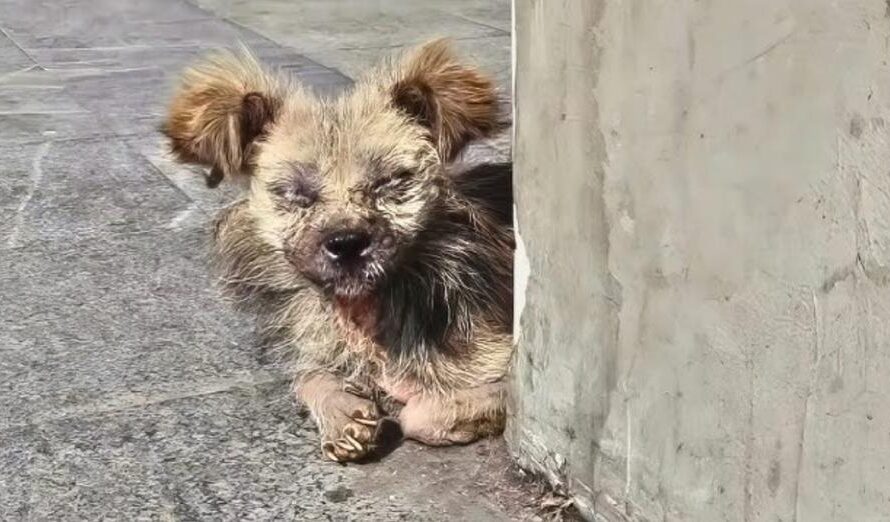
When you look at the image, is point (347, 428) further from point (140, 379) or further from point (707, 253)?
point (707, 253)

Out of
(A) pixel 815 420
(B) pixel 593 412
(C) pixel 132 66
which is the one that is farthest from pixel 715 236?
(C) pixel 132 66

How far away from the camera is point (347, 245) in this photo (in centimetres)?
375

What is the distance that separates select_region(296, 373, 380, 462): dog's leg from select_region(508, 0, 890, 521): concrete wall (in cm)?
57

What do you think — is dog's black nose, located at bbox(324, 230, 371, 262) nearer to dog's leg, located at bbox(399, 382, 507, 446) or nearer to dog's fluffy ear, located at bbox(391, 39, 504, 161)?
dog's fluffy ear, located at bbox(391, 39, 504, 161)

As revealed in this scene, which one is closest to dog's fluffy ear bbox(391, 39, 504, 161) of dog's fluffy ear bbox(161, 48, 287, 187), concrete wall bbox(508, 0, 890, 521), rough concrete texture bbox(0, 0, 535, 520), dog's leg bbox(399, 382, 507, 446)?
dog's fluffy ear bbox(161, 48, 287, 187)

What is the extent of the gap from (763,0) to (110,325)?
3260 mm

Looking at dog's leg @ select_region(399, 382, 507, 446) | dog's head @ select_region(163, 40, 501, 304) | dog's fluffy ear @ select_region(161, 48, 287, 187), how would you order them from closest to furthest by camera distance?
dog's head @ select_region(163, 40, 501, 304) → dog's leg @ select_region(399, 382, 507, 446) → dog's fluffy ear @ select_region(161, 48, 287, 187)

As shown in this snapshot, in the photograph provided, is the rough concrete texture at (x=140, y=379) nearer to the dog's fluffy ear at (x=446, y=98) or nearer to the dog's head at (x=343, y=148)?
the dog's head at (x=343, y=148)

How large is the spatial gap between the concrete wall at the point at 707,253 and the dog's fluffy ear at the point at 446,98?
56 centimetres

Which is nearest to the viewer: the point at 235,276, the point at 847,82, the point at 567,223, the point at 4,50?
the point at 847,82

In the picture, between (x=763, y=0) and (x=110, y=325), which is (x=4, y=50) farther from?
(x=763, y=0)

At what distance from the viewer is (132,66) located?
9.90 m

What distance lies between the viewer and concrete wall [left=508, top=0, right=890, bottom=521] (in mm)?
2385

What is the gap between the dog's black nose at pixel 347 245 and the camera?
3.74 metres
